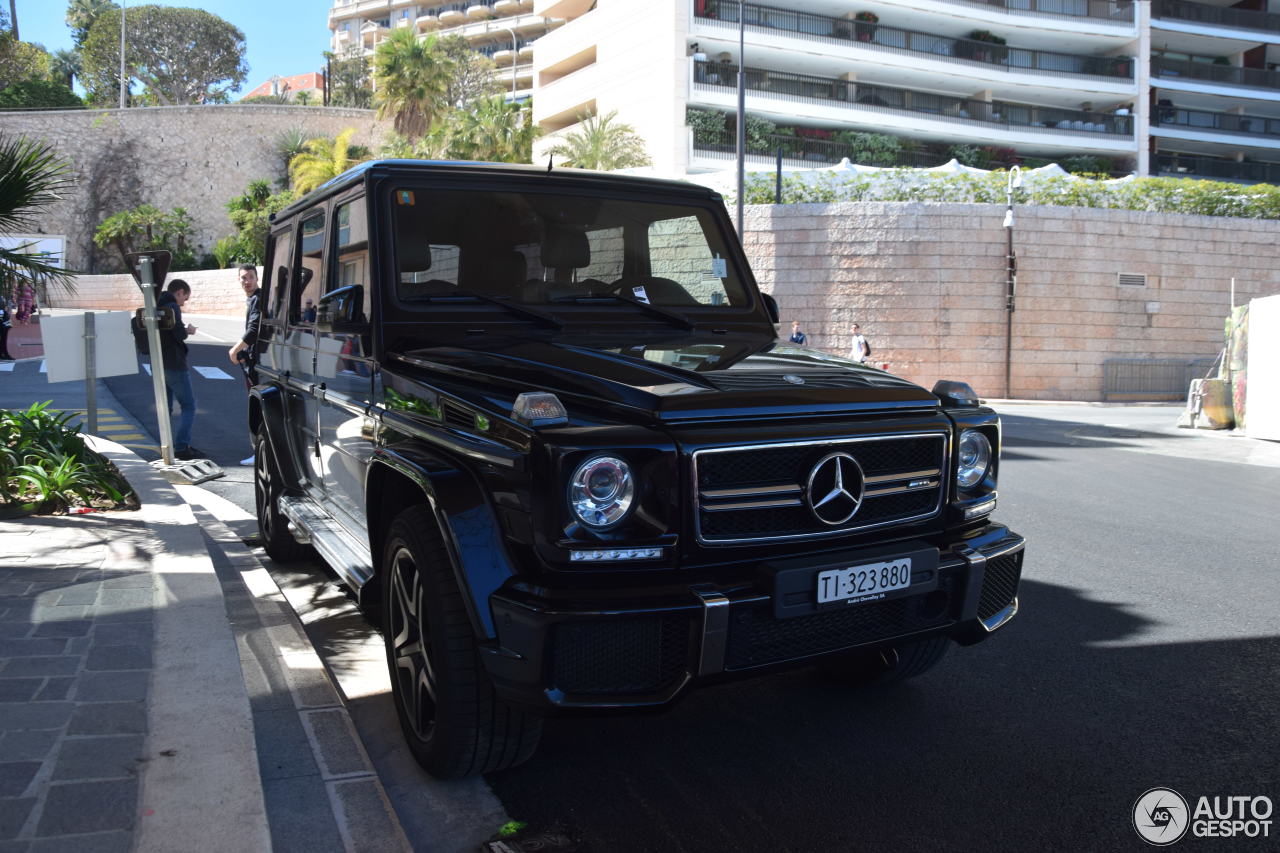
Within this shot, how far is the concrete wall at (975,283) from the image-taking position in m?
27.4

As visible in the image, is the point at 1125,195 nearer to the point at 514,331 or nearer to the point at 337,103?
the point at 514,331

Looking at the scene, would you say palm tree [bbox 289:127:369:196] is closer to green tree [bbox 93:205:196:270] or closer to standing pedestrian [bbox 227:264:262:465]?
green tree [bbox 93:205:196:270]

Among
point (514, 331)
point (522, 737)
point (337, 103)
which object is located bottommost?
point (522, 737)

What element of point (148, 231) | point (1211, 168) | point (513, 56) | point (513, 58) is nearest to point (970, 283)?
point (1211, 168)

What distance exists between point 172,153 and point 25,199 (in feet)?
240

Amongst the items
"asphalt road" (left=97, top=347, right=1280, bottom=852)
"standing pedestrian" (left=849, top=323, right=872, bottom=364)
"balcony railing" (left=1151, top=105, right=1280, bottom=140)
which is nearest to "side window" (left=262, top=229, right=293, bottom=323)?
"asphalt road" (left=97, top=347, right=1280, bottom=852)

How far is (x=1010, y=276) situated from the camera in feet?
90.5

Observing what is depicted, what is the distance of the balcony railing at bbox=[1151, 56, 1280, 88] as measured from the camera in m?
49.1

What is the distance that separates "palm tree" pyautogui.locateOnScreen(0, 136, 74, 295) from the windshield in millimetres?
3546

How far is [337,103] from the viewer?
92.4 meters

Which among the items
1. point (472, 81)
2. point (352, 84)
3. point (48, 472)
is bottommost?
point (48, 472)

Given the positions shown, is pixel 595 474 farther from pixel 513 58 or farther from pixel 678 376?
pixel 513 58

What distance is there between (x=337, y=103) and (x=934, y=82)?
64.0m

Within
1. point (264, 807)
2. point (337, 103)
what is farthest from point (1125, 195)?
point (337, 103)
